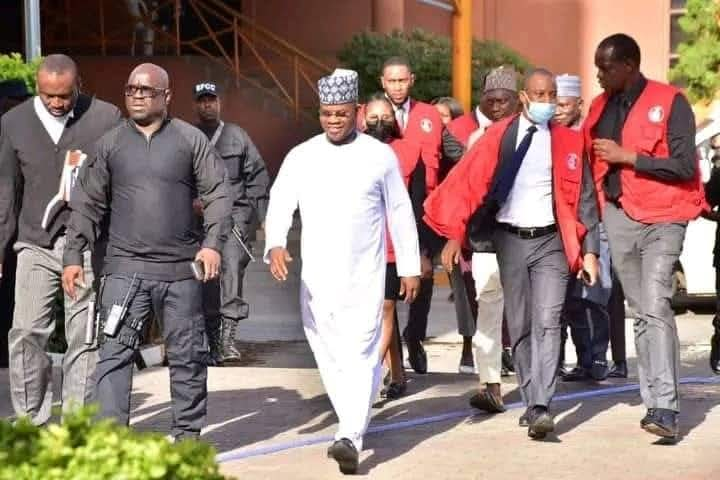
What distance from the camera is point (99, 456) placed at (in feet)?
12.9

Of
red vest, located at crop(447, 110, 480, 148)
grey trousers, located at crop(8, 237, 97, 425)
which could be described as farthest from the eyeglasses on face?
red vest, located at crop(447, 110, 480, 148)

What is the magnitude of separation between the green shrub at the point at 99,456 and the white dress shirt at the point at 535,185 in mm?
4614

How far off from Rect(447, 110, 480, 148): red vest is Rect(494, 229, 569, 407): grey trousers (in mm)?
2131

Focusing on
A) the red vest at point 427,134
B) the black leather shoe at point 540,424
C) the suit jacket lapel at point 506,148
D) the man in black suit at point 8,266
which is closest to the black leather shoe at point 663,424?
the black leather shoe at point 540,424

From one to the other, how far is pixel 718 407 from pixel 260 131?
12752 mm

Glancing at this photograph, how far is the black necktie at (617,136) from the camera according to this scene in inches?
340

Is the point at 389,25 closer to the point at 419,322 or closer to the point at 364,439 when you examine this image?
the point at 419,322

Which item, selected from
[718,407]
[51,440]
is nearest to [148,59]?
[718,407]

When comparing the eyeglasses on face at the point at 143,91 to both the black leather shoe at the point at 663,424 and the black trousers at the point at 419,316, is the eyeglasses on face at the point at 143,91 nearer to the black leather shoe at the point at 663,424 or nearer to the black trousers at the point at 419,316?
the black leather shoe at the point at 663,424

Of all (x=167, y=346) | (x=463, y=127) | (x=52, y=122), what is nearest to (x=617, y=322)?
(x=463, y=127)

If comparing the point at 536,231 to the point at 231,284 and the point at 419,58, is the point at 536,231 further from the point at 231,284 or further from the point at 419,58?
the point at 419,58

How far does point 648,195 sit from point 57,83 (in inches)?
118

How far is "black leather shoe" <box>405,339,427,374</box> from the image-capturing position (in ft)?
35.8

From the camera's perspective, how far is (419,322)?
1094 cm
